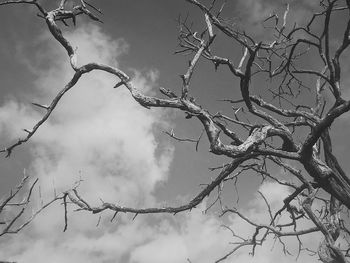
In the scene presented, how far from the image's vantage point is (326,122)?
4.36m

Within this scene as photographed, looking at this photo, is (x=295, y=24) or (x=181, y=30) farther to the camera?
(x=181, y=30)

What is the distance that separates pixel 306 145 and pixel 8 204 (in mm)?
3909

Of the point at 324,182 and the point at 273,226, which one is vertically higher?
the point at 273,226

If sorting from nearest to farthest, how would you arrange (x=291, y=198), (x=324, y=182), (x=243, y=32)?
(x=324, y=182) → (x=243, y=32) → (x=291, y=198)

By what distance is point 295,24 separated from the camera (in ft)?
18.9

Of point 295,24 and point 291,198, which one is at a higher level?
point 295,24

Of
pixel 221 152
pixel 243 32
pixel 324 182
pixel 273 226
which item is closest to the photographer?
pixel 221 152

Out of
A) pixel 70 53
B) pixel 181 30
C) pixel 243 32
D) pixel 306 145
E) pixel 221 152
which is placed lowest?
pixel 221 152

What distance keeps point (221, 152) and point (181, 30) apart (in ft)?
10.8

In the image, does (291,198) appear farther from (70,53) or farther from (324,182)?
(70,53)

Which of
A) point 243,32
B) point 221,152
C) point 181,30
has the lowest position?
point 221,152

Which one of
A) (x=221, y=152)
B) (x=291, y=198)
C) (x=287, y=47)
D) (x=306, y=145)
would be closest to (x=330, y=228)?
(x=291, y=198)

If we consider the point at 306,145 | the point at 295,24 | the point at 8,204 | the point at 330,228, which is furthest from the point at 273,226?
the point at 8,204

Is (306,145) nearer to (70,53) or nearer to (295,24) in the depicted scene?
(295,24)
